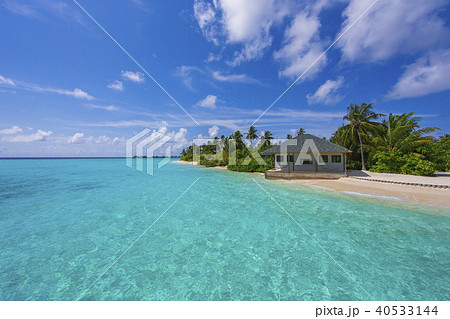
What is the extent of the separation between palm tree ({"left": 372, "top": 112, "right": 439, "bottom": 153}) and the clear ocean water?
1288 cm

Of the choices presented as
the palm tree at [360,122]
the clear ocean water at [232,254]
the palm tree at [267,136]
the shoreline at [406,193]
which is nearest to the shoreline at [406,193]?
the shoreline at [406,193]

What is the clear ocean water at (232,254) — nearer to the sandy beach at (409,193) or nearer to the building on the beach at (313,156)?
the sandy beach at (409,193)

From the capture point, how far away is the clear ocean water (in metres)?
3.53

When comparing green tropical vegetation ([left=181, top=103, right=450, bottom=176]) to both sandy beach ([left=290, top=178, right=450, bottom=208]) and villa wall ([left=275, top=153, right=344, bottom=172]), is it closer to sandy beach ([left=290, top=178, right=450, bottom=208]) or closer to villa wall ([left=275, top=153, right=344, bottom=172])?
villa wall ([left=275, top=153, right=344, bottom=172])

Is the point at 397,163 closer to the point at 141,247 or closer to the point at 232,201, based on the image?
the point at 232,201

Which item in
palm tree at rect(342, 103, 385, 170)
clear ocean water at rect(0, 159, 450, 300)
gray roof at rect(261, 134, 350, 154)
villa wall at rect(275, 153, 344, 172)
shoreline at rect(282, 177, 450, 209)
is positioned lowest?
clear ocean water at rect(0, 159, 450, 300)

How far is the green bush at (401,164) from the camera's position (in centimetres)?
1487

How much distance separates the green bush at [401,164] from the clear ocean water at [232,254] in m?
11.4

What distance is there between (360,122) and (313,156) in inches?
291

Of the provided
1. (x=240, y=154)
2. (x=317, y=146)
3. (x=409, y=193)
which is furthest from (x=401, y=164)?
(x=240, y=154)

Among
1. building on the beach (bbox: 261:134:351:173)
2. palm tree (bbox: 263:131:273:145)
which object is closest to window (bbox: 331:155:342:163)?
building on the beach (bbox: 261:134:351:173)

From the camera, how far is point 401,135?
17.3 meters
